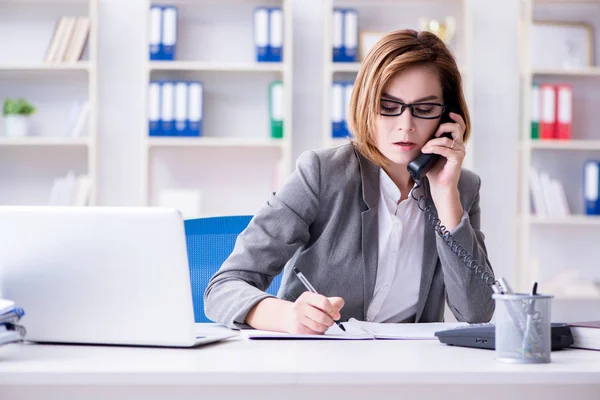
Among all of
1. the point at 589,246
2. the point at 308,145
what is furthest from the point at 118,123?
the point at 589,246

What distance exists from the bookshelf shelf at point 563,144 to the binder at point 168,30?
1833 mm

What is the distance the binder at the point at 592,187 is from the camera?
4.21m

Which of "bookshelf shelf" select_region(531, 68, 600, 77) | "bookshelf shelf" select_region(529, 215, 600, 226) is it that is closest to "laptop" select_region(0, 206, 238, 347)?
"bookshelf shelf" select_region(529, 215, 600, 226)

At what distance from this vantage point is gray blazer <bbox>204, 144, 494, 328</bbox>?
1688 millimetres

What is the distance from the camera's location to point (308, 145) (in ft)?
14.3

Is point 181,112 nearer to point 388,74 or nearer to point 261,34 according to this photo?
point 261,34

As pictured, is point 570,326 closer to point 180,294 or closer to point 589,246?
point 180,294

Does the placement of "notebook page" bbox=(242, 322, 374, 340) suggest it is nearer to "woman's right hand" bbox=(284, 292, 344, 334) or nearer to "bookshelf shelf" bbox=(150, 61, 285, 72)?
"woman's right hand" bbox=(284, 292, 344, 334)

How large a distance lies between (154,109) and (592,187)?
7.28ft

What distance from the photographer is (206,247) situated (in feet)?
6.30

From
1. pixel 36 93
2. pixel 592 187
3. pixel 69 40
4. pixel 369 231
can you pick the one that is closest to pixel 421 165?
pixel 369 231

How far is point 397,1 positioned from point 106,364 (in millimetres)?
3626

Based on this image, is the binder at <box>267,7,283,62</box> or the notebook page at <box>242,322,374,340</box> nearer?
the notebook page at <box>242,322,374,340</box>

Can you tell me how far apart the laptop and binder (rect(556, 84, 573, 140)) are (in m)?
3.38
